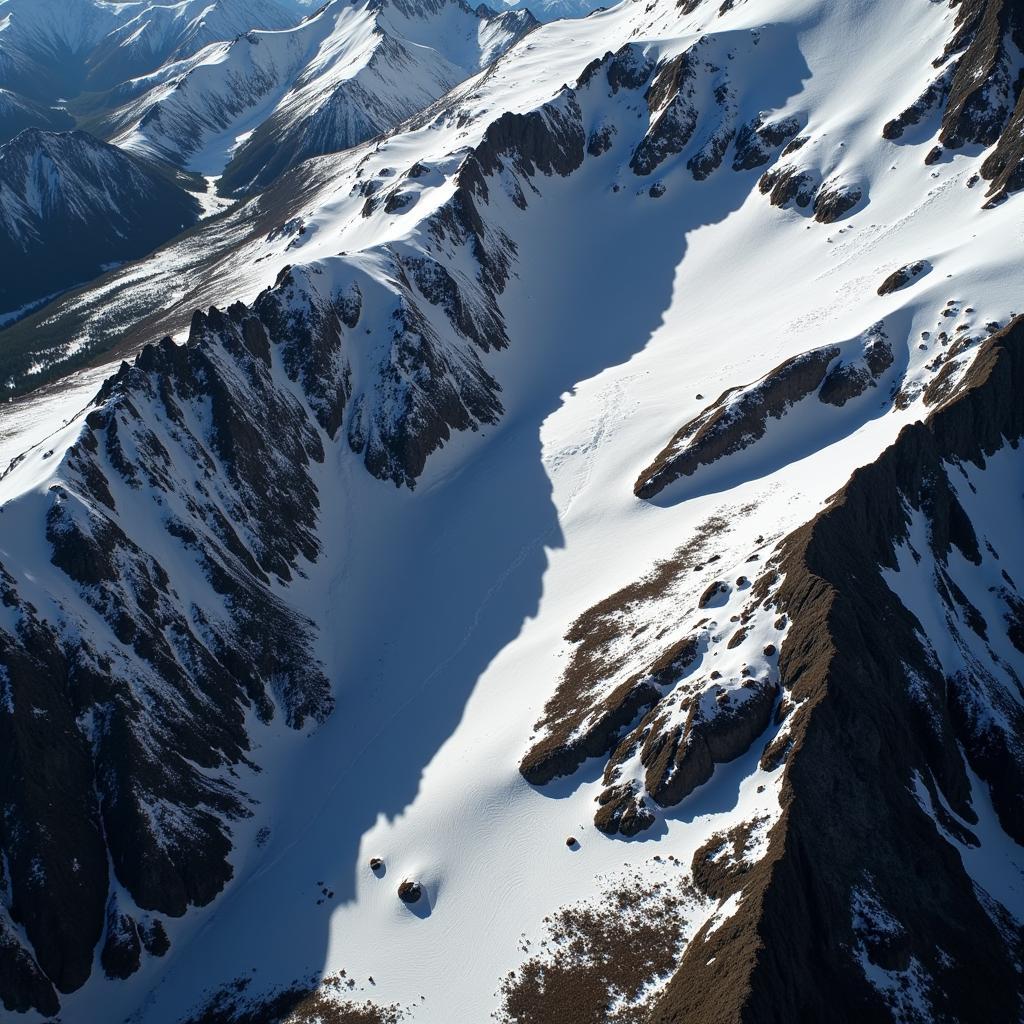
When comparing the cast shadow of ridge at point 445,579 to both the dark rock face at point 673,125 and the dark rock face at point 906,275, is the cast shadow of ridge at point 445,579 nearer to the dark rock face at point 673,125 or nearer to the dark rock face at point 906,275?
the dark rock face at point 673,125

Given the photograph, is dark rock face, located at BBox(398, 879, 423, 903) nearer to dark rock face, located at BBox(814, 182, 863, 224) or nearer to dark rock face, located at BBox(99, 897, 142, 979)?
dark rock face, located at BBox(99, 897, 142, 979)

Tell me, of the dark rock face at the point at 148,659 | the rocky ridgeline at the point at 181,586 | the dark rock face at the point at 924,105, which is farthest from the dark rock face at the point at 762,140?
the dark rock face at the point at 148,659

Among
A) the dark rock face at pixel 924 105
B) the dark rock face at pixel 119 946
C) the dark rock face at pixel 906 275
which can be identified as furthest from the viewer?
the dark rock face at pixel 924 105

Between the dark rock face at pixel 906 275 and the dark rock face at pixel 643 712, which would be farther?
the dark rock face at pixel 906 275

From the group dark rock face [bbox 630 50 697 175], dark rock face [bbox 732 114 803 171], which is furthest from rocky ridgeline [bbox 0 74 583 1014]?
dark rock face [bbox 732 114 803 171]

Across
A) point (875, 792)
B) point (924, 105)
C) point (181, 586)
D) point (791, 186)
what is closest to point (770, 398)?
point (875, 792)
